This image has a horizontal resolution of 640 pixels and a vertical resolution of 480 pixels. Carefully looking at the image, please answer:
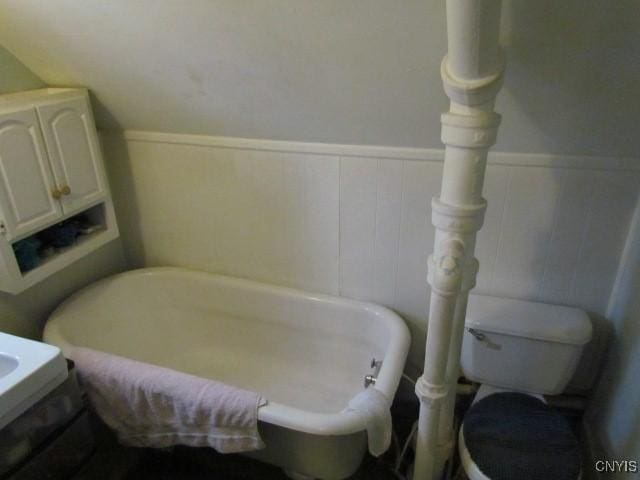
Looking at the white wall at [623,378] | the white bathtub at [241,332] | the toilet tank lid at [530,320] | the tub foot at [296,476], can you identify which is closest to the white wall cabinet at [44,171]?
the white bathtub at [241,332]

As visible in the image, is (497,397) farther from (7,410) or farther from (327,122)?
(7,410)

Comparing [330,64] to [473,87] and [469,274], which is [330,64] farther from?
[469,274]

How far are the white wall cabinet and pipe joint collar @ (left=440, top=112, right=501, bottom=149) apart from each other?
1371 millimetres

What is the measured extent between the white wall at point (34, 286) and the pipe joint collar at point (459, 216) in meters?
1.61

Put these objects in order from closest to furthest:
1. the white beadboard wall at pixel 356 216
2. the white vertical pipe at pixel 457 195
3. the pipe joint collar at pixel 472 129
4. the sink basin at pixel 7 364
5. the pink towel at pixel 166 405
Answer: the white vertical pipe at pixel 457 195 → the pipe joint collar at pixel 472 129 → the sink basin at pixel 7 364 → the pink towel at pixel 166 405 → the white beadboard wall at pixel 356 216

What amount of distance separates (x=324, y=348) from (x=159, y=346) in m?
0.81

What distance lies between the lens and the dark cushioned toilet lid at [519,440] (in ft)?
4.13

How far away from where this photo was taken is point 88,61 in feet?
5.09

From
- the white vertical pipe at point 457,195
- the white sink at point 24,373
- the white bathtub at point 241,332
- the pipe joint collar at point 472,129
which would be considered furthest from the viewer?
the white bathtub at point 241,332

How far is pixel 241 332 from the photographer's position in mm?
2096

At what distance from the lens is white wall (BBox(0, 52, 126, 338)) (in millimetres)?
1640

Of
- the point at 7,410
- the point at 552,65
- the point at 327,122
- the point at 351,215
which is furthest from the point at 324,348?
the point at 552,65

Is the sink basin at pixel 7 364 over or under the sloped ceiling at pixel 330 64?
under

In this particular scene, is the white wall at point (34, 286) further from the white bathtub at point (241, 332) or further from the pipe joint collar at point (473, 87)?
the pipe joint collar at point (473, 87)
